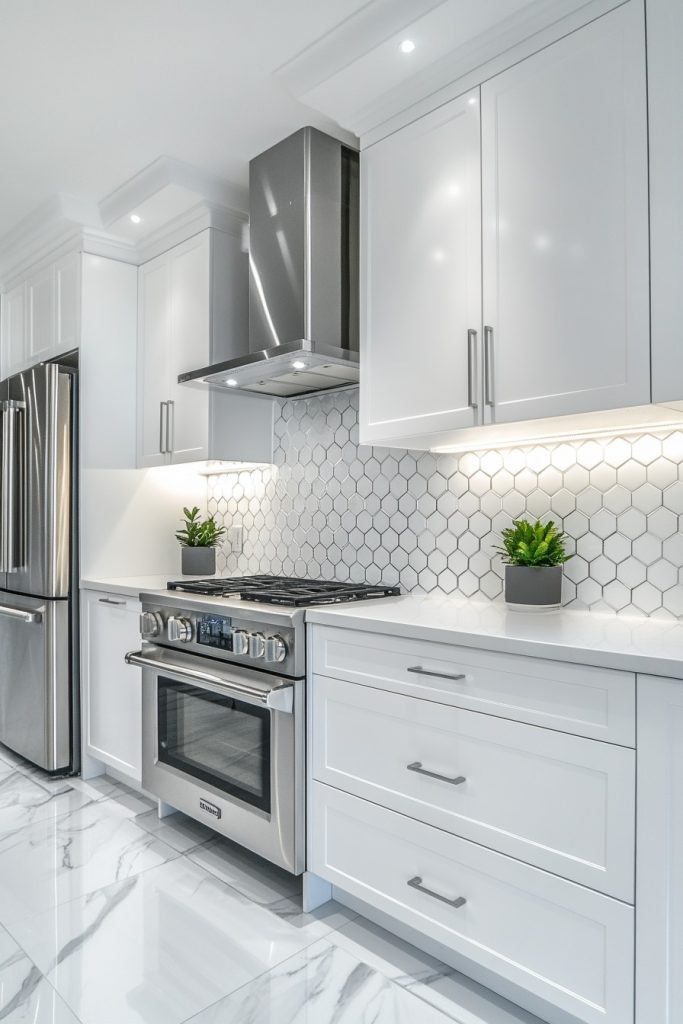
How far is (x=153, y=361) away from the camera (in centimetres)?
317

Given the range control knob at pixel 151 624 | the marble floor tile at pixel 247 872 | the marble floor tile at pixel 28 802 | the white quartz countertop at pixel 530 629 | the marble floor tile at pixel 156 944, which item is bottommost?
the marble floor tile at pixel 28 802

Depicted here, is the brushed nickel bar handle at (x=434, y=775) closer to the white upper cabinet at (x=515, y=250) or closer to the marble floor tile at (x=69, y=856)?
the white upper cabinet at (x=515, y=250)

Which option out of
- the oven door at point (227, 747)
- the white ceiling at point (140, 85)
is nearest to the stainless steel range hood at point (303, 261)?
the white ceiling at point (140, 85)

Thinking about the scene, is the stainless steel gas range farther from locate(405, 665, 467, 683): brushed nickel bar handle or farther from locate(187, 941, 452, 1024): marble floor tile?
locate(405, 665, 467, 683): brushed nickel bar handle

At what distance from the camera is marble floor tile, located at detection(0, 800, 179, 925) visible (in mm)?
2125

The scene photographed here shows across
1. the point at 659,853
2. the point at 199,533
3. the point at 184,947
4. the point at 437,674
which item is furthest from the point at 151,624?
→ the point at 659,853

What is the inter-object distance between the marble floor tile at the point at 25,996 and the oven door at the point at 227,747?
2.11 ft

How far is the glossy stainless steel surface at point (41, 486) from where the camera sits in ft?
Answer: 9.82

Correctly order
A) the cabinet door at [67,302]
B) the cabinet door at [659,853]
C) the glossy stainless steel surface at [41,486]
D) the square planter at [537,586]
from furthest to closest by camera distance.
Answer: the cabinet door at [67,302] < the glossy stainless steel surface at [41,486] < the square planter at [537,586] < the cabinet door at [659,853]

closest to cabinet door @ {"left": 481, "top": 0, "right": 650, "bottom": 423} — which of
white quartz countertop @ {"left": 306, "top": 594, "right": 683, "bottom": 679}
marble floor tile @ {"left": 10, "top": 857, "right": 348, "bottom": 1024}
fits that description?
white quartz countertop @ {"left": 306, "top": 594, "right": 683, "bottom": 679}

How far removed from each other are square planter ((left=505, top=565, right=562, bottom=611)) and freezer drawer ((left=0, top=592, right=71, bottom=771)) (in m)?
2.06

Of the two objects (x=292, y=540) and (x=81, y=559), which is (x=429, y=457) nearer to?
(x=292, y=540)

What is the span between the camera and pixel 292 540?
3000 millimetres

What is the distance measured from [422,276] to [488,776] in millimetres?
1391
